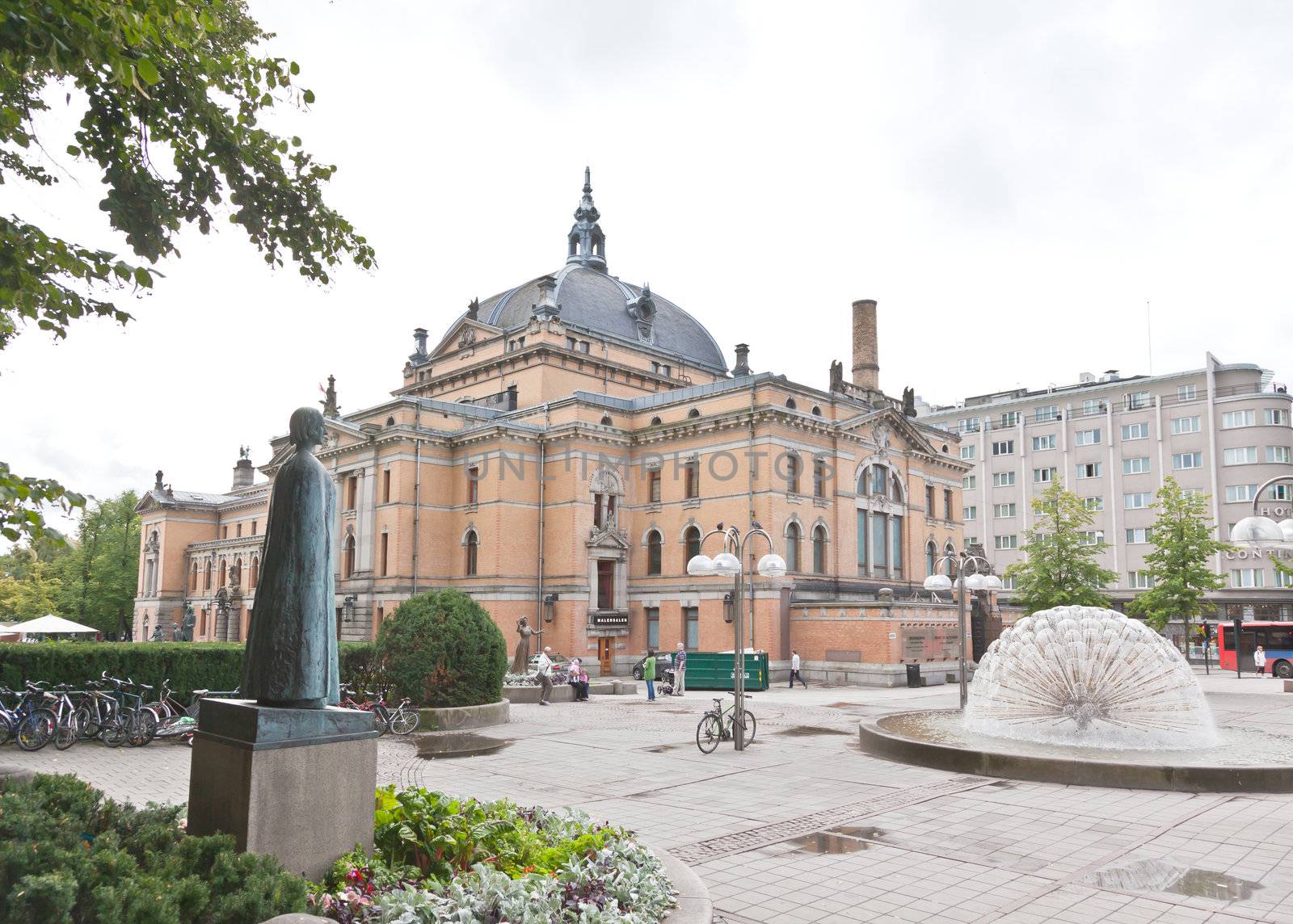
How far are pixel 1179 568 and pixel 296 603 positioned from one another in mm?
50732

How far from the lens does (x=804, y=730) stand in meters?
20.7

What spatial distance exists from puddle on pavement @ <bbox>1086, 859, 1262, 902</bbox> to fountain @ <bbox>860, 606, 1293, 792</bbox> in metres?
4.62

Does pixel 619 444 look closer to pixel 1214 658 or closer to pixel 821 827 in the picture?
pixel 821 827

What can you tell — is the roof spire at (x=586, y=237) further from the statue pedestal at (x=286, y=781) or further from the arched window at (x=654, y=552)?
the statue pedestal at (x=286, y=781)

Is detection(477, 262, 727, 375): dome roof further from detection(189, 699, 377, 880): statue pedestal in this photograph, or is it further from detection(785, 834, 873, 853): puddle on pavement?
detection(189, 699, 377, 880): statue pedestal

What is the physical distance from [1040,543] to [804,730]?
3112cm

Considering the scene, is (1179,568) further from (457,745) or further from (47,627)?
(47,627)

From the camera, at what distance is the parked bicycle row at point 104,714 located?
1702 cm

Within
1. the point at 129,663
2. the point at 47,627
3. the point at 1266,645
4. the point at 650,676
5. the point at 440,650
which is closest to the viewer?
the point at 129,663

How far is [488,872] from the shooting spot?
6141mm

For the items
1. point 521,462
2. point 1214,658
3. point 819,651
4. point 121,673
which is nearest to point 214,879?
point 121,673

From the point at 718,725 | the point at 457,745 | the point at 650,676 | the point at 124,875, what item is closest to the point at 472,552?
the point at 650,676

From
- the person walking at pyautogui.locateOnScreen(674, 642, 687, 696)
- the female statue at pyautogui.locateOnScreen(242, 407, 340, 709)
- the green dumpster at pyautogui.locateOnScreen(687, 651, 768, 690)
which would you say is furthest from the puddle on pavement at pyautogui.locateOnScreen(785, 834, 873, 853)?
the green dumpster at pyautogui.locateOnScreen(687, 651, 768, 690)

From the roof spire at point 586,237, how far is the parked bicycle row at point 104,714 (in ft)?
143
